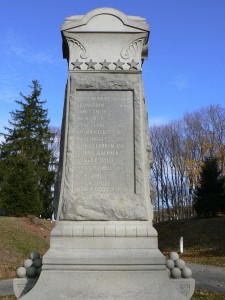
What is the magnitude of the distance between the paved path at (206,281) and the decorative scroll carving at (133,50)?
6449mm

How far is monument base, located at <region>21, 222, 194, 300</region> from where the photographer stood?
539cm

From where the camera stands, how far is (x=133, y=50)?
688cm

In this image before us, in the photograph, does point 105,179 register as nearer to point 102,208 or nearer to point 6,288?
point 102,208

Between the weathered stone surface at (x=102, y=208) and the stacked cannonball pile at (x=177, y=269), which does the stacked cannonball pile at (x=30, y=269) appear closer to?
the weathered stone surface at (x=102, y=208)

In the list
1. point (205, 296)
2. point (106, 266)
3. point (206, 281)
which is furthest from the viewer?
point (206, 281)

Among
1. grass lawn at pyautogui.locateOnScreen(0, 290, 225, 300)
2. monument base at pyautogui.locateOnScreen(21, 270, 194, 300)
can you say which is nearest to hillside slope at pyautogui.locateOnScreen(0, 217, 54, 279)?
grass lawn at pyautogui.locateOnScreen(0, 290, 225, 300)

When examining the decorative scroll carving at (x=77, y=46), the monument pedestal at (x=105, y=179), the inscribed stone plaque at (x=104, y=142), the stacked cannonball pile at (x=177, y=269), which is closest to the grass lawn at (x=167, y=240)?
the stacked cannonball pile at (x=177, y=269)

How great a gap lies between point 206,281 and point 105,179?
23.5 feet

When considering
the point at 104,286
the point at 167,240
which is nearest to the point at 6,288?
the point at 104,286

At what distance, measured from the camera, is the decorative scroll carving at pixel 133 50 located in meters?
6.85

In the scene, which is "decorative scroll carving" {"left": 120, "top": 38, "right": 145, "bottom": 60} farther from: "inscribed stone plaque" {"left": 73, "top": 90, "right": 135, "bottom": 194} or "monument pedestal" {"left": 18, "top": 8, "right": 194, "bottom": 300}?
"inscribed stone plaque" {"left": 73, "top": 90, "right": 135, "bottom": 194}

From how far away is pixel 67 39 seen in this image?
271 inches

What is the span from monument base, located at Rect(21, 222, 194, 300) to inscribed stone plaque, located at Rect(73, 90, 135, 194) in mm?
696

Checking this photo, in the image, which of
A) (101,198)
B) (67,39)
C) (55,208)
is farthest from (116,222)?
(67,39)
